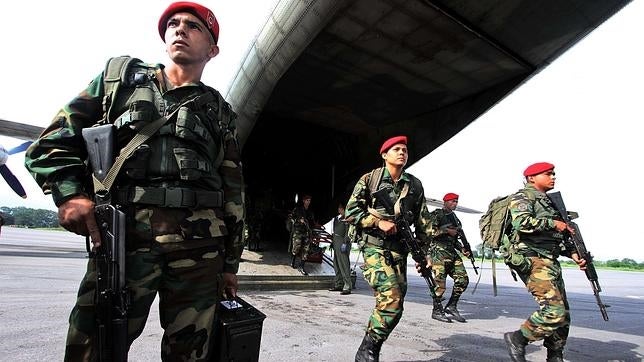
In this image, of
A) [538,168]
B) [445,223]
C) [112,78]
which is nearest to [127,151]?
[112,78]

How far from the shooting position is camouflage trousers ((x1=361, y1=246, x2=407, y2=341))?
269cm

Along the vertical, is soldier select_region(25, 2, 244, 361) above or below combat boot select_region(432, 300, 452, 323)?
above

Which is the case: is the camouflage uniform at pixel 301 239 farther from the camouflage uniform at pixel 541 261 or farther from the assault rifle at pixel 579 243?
the assault rifle at pixel 579 243

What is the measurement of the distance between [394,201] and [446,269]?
2.98 metres

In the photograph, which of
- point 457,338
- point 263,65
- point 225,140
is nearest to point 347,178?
point 263,65

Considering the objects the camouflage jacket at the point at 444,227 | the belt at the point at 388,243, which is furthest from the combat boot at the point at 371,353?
the camouflage jacket at the point at 444,227

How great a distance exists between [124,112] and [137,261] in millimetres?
630

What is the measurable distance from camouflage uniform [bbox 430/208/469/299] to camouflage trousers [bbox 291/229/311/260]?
2469 millimetres

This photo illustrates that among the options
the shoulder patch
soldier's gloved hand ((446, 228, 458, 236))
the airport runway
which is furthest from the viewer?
soldier's gloved hand ((446, 228, 458, 236))

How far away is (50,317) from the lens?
3.53 m

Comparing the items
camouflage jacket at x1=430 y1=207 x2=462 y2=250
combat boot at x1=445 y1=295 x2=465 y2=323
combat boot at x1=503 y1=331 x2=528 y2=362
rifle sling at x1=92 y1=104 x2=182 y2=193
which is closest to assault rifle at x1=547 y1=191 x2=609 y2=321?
combat boot at x1=503 y1=331 x2=528 y2=362

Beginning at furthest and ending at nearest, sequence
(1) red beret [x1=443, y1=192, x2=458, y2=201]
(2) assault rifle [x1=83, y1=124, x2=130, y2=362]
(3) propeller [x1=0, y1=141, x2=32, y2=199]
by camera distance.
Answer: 1. (3) propeller [x1=0, y1=141, x2=32, y2=199]
2. (1) red beret [x1=443, y1=192, x2=458, y2=201]
3. (2) assault rifle [x1=83, y1=124, x2=130, y2=362]

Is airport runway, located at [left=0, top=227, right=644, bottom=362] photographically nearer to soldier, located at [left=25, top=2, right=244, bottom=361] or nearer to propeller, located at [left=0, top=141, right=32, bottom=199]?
soldier, located at [left=25, top=2, right=244, bottom=361]

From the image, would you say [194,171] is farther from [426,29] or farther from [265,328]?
[426,29]
